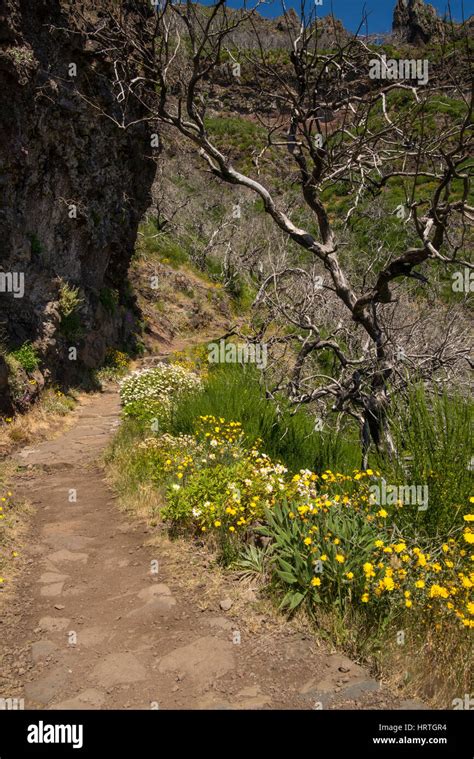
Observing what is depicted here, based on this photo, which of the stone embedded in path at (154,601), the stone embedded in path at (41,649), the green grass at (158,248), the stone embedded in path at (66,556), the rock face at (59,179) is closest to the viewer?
the stone embedded in path at (41,649)

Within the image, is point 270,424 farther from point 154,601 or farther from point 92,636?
point 92,636

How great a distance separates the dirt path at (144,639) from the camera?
111 inches

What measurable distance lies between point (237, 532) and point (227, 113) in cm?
4998

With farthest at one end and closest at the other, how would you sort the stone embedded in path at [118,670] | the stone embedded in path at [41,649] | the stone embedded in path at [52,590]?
1. the stone embedded in path at [52,590]
2. the stone embedded in path at [41,649]
3. the stone embedded in path at [118,670]

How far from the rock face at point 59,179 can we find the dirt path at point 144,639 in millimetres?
5630

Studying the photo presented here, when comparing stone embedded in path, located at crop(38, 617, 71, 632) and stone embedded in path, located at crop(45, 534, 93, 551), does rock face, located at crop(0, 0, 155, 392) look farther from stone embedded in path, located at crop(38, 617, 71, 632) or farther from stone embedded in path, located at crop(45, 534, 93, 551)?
stone embedded in path, located at crop(38, 617, 71, 632)

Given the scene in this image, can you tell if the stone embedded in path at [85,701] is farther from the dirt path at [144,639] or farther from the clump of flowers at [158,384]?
the clump of flowers at [158,384]

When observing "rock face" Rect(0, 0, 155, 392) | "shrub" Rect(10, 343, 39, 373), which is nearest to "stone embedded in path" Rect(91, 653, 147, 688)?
"shrub" Rect(10, 343, 39, 373)

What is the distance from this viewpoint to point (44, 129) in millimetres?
9695

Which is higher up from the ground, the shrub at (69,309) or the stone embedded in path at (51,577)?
the shrub at (69,309)

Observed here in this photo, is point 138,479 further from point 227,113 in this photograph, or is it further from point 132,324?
point 227,113

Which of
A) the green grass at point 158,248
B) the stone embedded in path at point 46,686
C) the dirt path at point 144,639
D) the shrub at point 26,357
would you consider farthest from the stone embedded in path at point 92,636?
the green grass at point 158,248

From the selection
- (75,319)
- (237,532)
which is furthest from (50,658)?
(75,319)

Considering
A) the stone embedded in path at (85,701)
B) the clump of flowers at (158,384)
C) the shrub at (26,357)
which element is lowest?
the stone embedded in path at (85,701)
